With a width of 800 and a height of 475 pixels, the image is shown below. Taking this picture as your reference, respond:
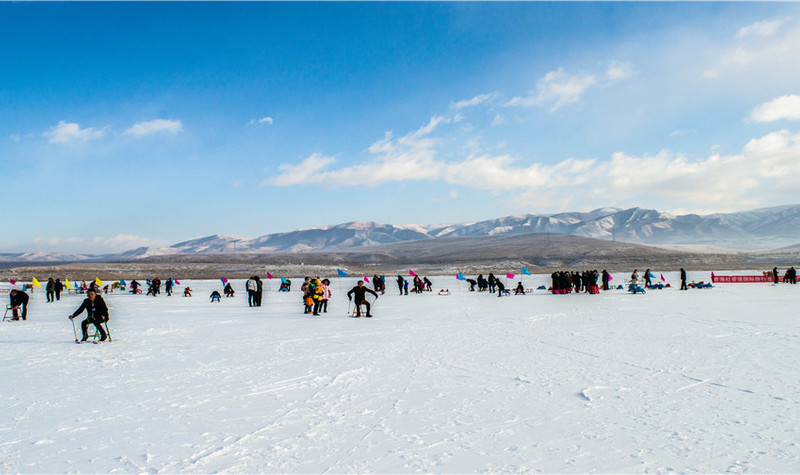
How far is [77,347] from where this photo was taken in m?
11.4

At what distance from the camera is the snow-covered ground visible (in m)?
4.68

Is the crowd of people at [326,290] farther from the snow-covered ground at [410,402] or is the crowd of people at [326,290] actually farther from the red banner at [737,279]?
the snow-covered ground at [410,402]

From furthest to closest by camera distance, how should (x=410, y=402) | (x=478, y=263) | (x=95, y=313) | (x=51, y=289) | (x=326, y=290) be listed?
(x=478, y=263), (x=51, y=289), (x=326, y=290), (x=95, y=313), (x=410, y=402)

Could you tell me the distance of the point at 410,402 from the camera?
254 inches

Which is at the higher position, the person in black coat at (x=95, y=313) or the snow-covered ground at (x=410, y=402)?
the person in black coat at (x=95, y=313)

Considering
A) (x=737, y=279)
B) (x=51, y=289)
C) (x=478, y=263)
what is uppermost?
(x=478, y=263)

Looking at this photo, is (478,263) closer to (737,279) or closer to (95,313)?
(737,279)

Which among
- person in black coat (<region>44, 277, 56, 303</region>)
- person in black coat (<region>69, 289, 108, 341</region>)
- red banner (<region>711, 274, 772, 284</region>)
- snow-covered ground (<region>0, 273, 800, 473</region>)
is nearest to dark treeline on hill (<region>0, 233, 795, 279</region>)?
red banner (<region>711, 274, 772, 284</region>)

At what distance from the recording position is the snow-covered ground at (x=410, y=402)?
4676 millimetres

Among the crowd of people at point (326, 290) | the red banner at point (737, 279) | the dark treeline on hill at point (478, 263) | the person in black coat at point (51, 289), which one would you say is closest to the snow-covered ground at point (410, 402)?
the crowd of people at point (326, 290)

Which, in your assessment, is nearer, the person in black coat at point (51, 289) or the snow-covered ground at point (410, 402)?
the snow-covered ground at point (410, 402)

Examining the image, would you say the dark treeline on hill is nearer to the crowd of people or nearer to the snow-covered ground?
the crowd of people

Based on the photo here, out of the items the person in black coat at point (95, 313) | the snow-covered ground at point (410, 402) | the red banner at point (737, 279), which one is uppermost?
the person in black coat at point (95, 313)

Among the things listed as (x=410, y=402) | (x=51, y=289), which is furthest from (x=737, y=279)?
(x=51, y=289)
